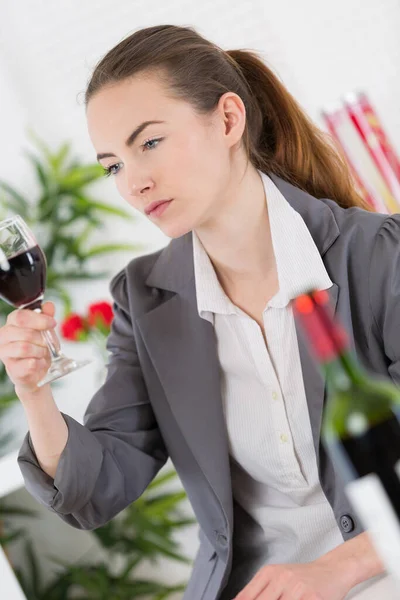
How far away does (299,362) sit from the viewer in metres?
1.64

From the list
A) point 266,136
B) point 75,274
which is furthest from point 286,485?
point 75,274

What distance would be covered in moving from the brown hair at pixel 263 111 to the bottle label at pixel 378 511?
3.82 feet

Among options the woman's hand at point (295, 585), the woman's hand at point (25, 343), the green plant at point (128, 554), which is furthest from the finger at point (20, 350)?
the green plant at point (128, 554)

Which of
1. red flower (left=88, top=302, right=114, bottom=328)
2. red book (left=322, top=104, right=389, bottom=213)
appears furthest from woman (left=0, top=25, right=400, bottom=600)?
red book (left=322, top=104, right=389, bottom=213)

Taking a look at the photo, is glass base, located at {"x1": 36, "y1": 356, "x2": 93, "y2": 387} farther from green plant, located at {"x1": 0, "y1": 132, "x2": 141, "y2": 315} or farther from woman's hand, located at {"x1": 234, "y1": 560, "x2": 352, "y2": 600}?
green plant, located at {"x1": 0, "y1": 132, "x2": 141, "y2": 315}

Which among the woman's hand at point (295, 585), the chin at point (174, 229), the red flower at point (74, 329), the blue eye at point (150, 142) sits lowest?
the woman's hand at point (295, 585)

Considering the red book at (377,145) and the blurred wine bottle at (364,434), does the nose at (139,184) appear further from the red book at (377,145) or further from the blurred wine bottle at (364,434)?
the red book at (377,145)

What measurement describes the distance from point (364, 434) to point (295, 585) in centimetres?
55

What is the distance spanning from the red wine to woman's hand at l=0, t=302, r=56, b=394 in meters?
0.05

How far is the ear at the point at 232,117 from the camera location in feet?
5.65

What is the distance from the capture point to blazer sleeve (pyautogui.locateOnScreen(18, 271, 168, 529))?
1.58 m

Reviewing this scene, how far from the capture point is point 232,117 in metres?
1.74

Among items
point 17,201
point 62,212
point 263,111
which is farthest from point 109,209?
point 263,111

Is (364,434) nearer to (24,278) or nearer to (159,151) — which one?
(24,278)
